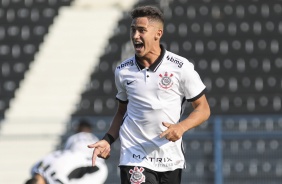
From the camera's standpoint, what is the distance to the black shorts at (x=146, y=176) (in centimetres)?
486

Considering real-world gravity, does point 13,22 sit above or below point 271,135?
above

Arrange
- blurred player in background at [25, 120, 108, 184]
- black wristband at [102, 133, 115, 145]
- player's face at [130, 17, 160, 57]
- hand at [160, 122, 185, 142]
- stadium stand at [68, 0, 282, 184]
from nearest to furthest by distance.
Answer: hand at [160, 122, 185, 142] → player's face at [130, 17, 160, 57] → black wristband at [102, 133, 115, 145] → blurred player in background at [25, 120, 108, 184] → stadium stand at [68, 0, 282, 184]

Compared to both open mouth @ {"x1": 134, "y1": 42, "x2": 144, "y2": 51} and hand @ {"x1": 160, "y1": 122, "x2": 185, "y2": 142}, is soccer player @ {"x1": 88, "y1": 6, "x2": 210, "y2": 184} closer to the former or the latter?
open mouth @ {"x1": 134, "y1": 42, "x2": 144, "y2": 51}

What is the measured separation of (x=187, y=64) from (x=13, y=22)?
9922mm

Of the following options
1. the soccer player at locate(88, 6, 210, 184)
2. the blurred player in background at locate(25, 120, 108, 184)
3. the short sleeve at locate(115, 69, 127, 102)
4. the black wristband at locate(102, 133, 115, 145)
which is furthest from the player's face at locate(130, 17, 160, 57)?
the blurred player in background at locate(25, 120, 108, 184)

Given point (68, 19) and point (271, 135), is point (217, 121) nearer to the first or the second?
point (271, 135)

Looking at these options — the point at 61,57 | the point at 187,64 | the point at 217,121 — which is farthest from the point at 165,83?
the point at 61,57

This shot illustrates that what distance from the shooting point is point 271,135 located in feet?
36.8

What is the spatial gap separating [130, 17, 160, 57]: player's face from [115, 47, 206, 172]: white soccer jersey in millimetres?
125

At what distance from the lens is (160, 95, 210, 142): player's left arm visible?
449 cm

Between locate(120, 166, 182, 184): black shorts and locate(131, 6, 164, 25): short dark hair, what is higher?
locate(131, 6, 164, 25): short dark hair

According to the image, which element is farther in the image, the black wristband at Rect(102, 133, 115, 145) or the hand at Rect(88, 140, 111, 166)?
the black wristband at Rect(102, 133, 115, 145)

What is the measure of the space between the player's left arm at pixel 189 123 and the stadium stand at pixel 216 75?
6.32 m

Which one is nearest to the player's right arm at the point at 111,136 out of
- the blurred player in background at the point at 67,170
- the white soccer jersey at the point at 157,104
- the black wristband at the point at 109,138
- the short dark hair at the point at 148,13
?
the black wristband at the point at 109,138
